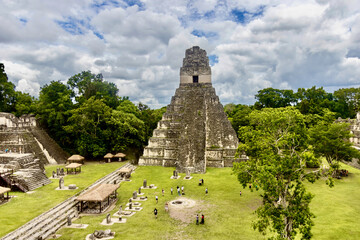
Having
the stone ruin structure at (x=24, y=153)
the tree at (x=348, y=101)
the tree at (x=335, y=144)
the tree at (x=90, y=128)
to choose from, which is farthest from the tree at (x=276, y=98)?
the stone ruin structure at (x=24, y=153)

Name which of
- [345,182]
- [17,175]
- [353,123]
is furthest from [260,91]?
[17,175]

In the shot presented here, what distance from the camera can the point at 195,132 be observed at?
104 feet

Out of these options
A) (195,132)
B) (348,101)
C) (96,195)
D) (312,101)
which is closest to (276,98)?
(312,101)

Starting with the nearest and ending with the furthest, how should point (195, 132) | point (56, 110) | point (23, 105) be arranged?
1. point (195, 132)
2. point (56, 110)
3. point (23, 105)

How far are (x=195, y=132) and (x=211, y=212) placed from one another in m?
14.9

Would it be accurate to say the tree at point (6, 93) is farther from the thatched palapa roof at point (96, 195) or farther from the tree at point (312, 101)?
the tree at point (312, 101)

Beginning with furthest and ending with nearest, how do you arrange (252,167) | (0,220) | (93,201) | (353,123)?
1. (353,123)
2. (93,201)
3. (0,220)
4. (252,167)

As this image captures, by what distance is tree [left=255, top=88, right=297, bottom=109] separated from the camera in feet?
179

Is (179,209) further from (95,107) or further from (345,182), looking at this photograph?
(95,107)

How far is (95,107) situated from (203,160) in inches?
684

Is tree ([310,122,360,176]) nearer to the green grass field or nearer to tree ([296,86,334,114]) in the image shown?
the green grass field

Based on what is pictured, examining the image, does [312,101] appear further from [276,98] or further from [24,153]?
[24,153]

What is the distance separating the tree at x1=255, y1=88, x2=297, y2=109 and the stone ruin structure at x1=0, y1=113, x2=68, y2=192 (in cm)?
4169

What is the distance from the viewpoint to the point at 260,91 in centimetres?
5691
